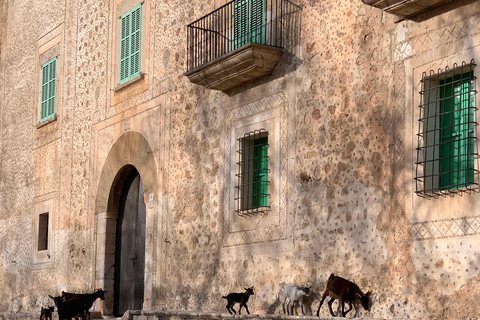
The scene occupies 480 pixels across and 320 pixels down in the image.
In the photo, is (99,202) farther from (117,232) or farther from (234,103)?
(234,103)

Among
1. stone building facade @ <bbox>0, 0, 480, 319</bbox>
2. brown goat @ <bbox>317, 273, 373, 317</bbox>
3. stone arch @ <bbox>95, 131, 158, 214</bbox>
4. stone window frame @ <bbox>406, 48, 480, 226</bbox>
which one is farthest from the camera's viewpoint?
stone arch @ <bbox>95, 131, 158, 214</bbox>

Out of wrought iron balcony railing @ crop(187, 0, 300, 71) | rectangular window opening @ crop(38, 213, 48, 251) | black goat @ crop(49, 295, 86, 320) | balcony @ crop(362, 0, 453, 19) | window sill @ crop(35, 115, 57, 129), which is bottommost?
black goat @ crop(49, 295, 86, 320)

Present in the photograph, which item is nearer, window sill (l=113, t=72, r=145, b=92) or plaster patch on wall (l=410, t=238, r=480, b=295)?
plaster patch on wall (l=410, t=238, r=480, b=295)

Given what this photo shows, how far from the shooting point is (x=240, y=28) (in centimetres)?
1252

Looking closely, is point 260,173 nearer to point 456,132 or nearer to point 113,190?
point 456,132

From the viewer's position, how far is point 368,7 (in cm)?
1042

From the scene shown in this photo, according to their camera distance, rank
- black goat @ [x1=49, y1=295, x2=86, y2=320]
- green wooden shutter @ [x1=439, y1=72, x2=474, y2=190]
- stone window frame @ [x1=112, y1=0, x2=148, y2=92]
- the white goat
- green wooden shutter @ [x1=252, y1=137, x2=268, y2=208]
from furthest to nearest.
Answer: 1. stone window frame @ [x1=112, y1=0, x2=148, y2=92]
2. black goat @ [x1=49, y1=295, x2=86, y2=320]
3. green wooden shutter @ [x1=252, y1=137, x2=268, y2=208]
4. the white goat
5. green wooden shutter @ [x1=439, y1=72, x2=474, y2=190]

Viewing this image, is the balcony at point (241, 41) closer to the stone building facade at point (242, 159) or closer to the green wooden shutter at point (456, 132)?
the stone building facade at point (242, 159)

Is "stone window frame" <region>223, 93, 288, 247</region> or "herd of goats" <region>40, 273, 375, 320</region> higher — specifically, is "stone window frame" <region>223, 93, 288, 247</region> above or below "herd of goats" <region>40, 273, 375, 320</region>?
above

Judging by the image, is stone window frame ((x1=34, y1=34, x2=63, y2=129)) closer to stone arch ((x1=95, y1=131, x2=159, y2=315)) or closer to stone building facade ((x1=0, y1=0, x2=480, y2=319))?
stone building facade ((x1=0, y1=0, x2=480, y2=319))

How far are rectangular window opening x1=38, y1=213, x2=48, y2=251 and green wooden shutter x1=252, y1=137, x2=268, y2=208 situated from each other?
7903 millimetres

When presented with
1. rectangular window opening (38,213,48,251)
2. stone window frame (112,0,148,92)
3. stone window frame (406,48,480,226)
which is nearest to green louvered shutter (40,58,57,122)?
rectangular window opening (38,213,48,251)

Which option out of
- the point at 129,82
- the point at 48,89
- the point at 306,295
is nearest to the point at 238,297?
the point at 306,295

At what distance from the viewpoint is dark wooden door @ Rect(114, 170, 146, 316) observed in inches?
602
